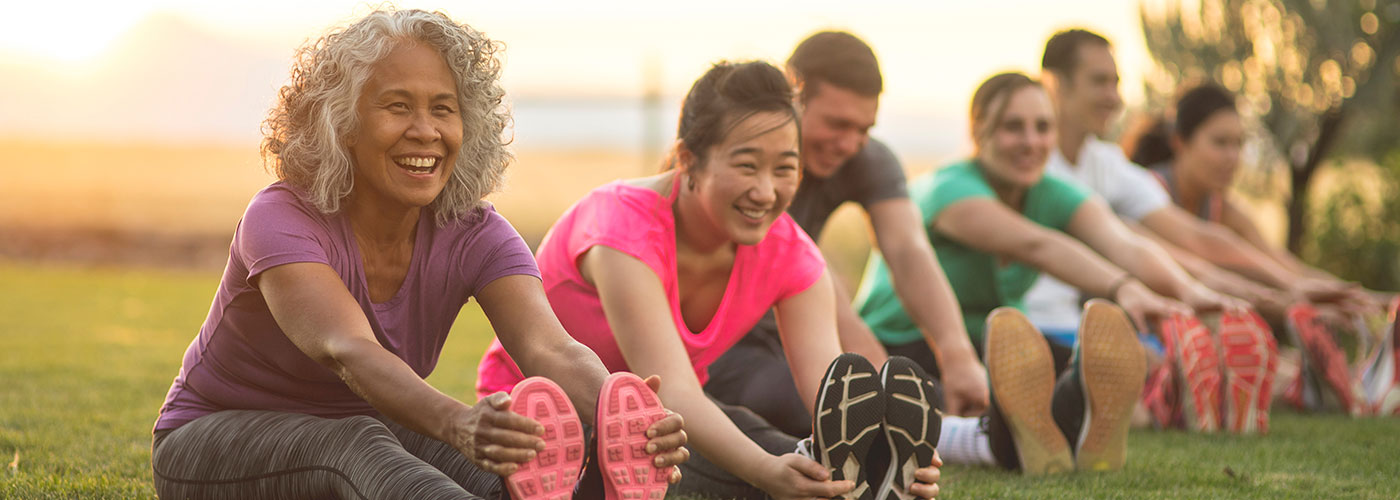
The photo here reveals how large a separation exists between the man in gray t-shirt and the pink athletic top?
1.38ft

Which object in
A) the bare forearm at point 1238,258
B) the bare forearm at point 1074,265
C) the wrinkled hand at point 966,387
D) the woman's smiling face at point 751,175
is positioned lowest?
the wrinkled hand at point 966,387

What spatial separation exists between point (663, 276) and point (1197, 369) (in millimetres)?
2232

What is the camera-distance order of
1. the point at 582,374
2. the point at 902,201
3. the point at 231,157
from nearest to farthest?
the point at 582,374 < the point at 902,201 < the point at 231,157

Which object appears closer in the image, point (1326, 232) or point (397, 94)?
point (397, 94)

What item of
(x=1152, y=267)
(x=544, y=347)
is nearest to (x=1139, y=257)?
(x=1152, y=267)

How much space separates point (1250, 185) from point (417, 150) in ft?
33.0

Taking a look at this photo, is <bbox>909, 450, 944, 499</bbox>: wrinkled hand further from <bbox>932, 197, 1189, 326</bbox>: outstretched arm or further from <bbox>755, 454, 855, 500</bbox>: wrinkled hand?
<bbox>932, 197, 1189, 326</bbox>: outstretched arm

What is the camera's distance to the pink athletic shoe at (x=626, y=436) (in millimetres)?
1946

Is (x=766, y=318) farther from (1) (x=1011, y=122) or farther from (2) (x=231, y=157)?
(2) (x=231, y=157)

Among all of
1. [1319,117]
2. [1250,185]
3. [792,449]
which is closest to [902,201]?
[792,449]

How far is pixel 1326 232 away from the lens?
829 centimetres

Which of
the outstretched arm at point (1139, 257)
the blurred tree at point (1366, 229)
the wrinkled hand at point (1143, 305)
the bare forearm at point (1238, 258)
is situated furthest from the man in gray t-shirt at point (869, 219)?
the blurred tree at point (1366, 229)

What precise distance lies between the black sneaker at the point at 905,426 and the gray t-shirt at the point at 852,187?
1.73 metres

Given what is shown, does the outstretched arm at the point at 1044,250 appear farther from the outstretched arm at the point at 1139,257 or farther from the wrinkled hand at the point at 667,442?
the wrinkled hand at the point at 667,442
